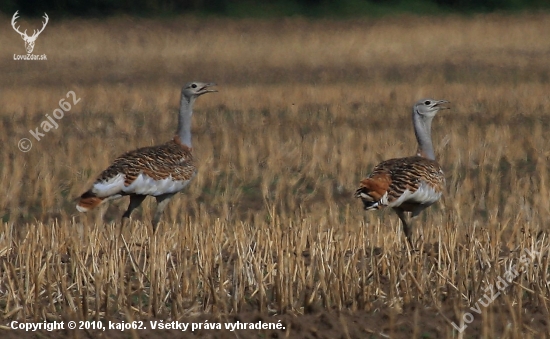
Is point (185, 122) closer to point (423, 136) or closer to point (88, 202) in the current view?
point (88, 202)

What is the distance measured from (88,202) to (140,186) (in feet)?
1.72

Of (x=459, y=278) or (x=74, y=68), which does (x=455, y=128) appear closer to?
(x=459, y=278)

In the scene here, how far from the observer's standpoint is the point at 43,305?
5.46 meters

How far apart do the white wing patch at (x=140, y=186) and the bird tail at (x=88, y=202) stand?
3 cm

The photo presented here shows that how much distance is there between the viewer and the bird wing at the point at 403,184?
6723mm

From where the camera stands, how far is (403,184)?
6871mm

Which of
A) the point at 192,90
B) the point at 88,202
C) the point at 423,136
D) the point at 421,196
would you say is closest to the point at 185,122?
the point at 192,90

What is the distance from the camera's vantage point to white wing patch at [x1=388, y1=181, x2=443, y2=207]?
6872 mm

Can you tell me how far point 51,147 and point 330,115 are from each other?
4.39 m

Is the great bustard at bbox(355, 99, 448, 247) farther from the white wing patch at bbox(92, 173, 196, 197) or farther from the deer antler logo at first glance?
the deer antler logo

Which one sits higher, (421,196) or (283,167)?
(283,167)

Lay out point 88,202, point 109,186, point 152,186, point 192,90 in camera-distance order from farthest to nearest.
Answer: point 192,90, point 152,186, point 109,186, point 88,202

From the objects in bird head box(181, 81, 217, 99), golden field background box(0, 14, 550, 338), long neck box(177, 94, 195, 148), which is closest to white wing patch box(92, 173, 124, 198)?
golden field background box(0, 14, 550, 338)

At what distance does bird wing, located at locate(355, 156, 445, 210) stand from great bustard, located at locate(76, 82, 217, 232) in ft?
5.07
